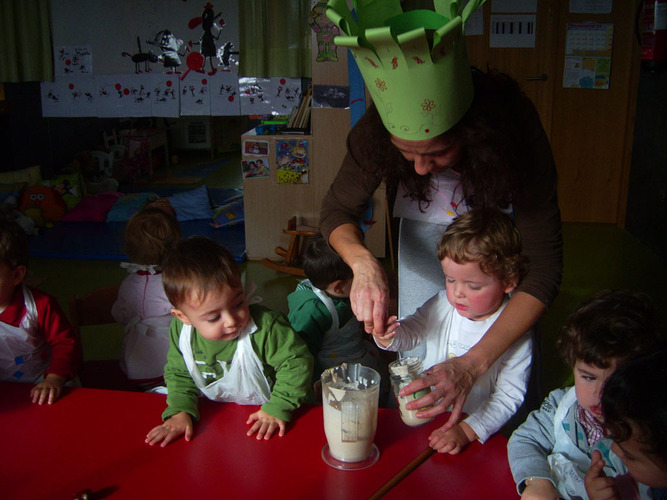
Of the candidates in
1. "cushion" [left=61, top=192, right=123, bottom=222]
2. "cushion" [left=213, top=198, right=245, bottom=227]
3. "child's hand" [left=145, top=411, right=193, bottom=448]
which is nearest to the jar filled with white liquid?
"child's hand" [left=145, top=411, right=193, bottom=448]

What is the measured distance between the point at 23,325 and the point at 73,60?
414cm

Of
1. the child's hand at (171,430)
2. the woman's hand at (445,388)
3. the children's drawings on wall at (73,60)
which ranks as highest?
the children's drawings on wall at (73,60)

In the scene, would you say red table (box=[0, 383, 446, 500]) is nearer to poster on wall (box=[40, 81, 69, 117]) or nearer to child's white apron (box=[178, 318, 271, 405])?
child's white apron (box=[178, 318, 271, 405])

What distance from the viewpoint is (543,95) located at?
4.88m

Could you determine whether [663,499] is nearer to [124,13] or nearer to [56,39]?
[124,13]

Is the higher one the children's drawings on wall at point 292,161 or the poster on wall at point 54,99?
the poster on wall at point 54,99

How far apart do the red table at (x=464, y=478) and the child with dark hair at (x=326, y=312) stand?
0.90 m

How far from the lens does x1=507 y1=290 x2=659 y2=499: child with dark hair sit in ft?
3.56

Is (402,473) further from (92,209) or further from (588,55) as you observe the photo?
(92,209)

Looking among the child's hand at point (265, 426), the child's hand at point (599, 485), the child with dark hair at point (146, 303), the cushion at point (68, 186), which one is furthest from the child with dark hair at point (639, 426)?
the cushion at point (68, 186)

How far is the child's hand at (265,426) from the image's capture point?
1.10 m

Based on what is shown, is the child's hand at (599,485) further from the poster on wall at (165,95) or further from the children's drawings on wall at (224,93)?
the poster on wall at (165,95)

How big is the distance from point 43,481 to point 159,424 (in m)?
0.22

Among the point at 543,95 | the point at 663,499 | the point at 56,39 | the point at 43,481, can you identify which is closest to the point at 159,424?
the point at 43,481
